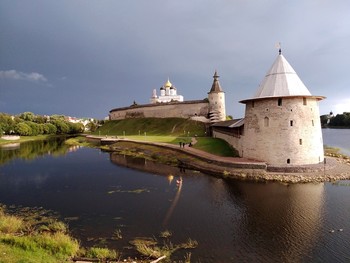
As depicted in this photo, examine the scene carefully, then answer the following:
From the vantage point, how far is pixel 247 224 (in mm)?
11516

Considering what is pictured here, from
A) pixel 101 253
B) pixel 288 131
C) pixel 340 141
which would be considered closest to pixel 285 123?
pixel 288 131

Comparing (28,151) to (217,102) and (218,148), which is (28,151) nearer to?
(218,148)

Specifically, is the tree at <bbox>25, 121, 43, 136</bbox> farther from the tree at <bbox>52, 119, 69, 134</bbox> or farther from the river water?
the river water

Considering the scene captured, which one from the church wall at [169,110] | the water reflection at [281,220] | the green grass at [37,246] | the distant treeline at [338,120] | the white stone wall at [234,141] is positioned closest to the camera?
the green grass at [37,246]

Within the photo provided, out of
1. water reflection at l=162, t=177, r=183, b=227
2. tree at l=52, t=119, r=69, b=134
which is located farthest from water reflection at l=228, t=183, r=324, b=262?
tree at l=52, t=119, r=69, b=134

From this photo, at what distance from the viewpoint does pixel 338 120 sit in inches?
3703

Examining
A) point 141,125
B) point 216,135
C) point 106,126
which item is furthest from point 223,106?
point 106,126

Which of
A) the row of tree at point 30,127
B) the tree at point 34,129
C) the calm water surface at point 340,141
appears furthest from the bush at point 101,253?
the tree at point 34,129

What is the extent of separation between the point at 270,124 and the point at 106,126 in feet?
166

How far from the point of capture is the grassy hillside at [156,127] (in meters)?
45.6

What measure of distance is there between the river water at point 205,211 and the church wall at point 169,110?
2795cm

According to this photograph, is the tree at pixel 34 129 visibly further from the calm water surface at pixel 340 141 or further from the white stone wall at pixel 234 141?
the calm water surface at pixel 340 141

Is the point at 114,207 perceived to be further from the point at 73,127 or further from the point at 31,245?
the point at 73,127

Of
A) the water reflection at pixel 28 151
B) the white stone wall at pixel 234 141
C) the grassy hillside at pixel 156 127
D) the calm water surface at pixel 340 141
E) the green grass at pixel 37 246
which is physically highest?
the grassy hillside at pixel 156 127
